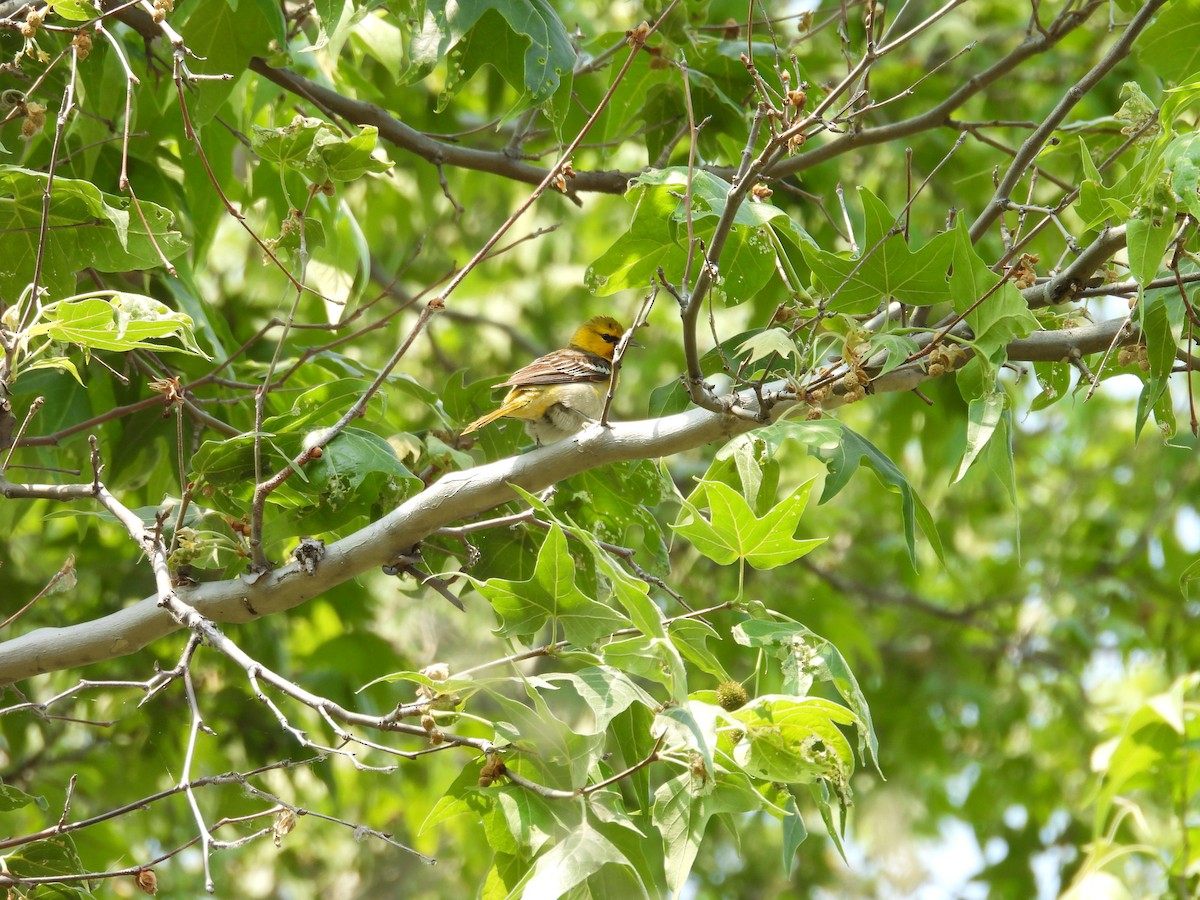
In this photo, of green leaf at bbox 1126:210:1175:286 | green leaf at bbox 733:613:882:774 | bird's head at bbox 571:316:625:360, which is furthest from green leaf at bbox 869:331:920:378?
bird's head at bbox 571:316:625:360

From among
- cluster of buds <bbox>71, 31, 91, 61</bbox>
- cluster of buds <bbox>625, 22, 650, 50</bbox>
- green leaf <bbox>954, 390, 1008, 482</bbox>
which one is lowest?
green leaf <bbox>954, 390, 1008, 482</bbox>

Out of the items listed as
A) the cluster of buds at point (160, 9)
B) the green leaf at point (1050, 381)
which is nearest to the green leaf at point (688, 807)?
the green leaf at point (1050, 381)

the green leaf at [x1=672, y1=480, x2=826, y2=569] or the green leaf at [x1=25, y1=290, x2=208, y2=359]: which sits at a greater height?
the green leaf at [x1=25, y1=290, x2=208, y2=359]

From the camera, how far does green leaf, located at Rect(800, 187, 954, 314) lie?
8.25 feet

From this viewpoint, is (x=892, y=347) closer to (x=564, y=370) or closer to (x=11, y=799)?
(x=11, y=799)

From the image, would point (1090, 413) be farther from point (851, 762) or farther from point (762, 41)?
point (851, 762)

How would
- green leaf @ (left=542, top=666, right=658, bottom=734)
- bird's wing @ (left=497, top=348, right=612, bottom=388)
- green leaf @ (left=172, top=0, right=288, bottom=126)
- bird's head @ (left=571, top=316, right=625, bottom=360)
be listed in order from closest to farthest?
green leaf @ (left=542, top=666, right=658, bottom=734) < green leaf @ (left=172, top=0, right=288, bottom=126) < bird's wing @ (left=497, top=348, right=612, bottom=388) < bird's head @ (left=571, top=316, right=625, bottom=360)

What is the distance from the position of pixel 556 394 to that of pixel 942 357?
2.18m

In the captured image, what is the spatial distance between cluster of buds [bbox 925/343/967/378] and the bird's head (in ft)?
11.4

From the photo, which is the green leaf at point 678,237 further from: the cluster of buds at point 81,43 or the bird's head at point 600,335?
the bird's head at point 600,335

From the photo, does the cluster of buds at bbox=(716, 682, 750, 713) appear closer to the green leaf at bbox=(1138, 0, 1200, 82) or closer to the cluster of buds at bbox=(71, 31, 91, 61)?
the cluster of buds at bbox=(71, 31, 91, 61)

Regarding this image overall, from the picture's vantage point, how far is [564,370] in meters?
4.70

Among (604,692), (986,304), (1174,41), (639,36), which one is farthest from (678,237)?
(1174,41)

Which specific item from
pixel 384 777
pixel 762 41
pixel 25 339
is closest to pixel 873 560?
pixel 384 777
